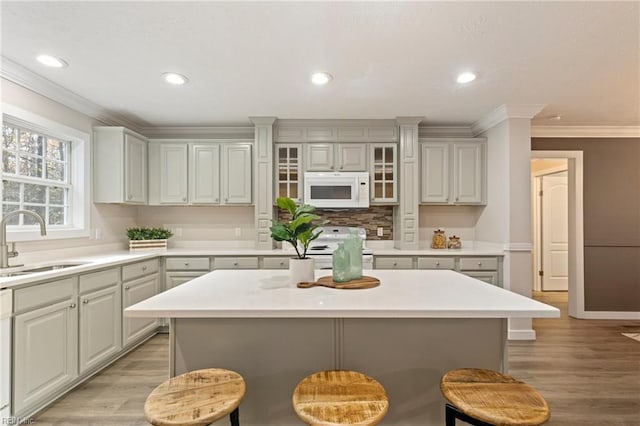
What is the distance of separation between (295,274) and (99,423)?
1.54 metres

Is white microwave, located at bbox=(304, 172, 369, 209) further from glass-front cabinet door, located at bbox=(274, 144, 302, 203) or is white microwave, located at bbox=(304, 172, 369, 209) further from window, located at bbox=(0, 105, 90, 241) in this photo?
window, located at bbox=(0, 105, 90, 241)

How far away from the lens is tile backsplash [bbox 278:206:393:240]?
168 inches

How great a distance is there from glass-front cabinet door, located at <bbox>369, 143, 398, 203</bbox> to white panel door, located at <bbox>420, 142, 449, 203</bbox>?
1.20 ft

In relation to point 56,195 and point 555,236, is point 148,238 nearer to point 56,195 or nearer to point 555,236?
point 56,195


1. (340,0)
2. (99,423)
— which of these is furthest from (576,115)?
(99,423)

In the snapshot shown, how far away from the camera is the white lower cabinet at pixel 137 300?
2.99 metres

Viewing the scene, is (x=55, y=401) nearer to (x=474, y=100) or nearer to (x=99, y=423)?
(x=99, y=423)

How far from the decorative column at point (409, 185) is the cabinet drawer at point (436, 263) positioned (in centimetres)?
27

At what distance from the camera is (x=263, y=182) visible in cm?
392

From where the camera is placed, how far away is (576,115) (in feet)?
12.1

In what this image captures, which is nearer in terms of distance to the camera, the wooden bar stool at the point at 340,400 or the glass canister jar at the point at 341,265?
the wooden bar stool at the point at 340,400

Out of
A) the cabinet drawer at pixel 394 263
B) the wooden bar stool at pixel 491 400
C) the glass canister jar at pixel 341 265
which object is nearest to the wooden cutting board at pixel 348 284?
the glass canister jar at pixel 341 265

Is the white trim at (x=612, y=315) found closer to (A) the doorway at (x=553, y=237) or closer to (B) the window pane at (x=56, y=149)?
(A) the doorway at (x=553, y=237)

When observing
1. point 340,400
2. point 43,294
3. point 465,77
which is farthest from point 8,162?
point 465,77
